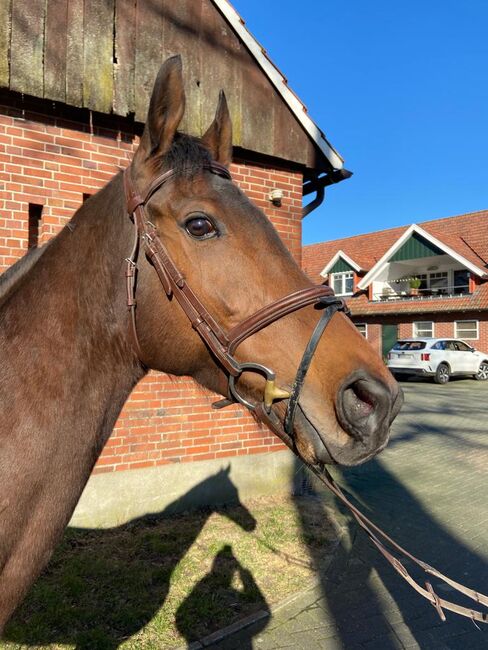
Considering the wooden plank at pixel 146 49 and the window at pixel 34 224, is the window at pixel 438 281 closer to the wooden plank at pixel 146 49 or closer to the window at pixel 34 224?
the wooden plank at pixel 146 49

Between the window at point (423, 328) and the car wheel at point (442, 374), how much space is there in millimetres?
6366

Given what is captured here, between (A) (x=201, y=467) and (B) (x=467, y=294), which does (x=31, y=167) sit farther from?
(B) (x=467, y=294)

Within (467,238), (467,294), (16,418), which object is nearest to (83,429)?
Result: (16,418)

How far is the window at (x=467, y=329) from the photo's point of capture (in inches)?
925

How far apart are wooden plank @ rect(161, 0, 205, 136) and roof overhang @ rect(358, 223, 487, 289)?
22.6 m

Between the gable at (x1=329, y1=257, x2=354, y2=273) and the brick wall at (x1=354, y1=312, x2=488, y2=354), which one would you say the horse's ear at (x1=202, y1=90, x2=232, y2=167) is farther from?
the gable at (x1=329, y1=257, x2=354, y2=273)

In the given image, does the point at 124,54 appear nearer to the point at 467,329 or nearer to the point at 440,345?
the point at 440,345

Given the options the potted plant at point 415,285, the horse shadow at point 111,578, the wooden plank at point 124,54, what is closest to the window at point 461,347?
the potted plant at point 415,285

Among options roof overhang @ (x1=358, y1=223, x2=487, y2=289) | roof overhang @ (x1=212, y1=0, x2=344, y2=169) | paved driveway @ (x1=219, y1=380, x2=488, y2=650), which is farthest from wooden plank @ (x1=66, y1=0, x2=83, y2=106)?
roof overhang @ (x1=358, y1=223, x2=487, y2=289)

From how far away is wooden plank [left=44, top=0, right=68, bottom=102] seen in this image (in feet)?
13.0

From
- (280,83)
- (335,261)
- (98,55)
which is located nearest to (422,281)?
(335,261)

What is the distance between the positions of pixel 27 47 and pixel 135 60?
96 cm

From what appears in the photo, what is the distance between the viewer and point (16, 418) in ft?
4.71

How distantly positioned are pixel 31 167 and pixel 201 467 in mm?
3504
